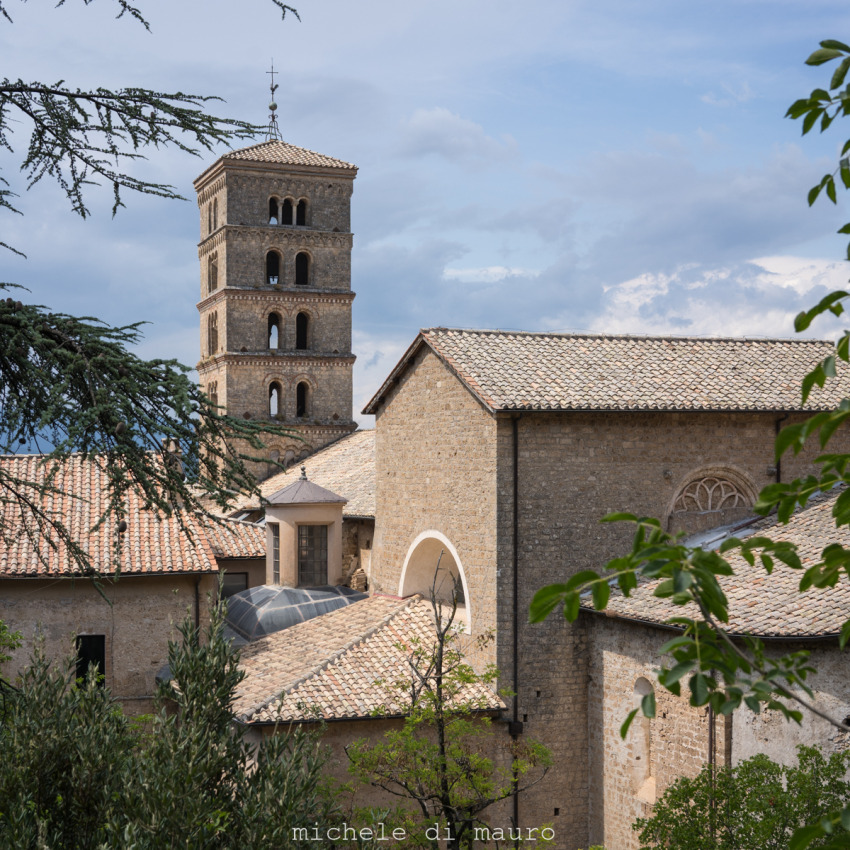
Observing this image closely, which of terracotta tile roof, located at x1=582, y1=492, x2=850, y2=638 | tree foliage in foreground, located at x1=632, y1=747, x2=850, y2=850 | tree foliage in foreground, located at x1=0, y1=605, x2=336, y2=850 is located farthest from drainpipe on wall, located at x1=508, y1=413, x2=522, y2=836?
tree foliage in foreground, located at x1=0, y1=605, x2=336, y2=850

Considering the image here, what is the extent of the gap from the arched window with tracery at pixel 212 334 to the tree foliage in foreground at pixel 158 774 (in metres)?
31.5

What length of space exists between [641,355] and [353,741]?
27.6 ft

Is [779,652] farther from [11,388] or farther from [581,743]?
[11,388]

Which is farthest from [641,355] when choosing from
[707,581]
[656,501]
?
[707,581]

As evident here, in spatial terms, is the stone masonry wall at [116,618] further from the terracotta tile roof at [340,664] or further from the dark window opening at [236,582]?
the dark window opening at [236,582]

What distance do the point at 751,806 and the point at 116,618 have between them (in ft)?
42.1

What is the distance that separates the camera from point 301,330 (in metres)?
37.4

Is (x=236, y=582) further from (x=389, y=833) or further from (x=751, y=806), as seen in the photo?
(x=751, y=806)

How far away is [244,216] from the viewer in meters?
36.0

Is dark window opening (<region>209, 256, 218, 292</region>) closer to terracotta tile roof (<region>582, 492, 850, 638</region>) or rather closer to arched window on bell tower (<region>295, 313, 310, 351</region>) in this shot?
arched window on bell tower (<region>295, 313, 310, 351</region>)

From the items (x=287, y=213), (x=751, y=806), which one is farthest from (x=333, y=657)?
(x=287, y=213)

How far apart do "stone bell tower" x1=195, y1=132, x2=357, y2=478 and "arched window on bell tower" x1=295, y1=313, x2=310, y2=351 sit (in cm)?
4

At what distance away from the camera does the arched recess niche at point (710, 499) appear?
16.4 m

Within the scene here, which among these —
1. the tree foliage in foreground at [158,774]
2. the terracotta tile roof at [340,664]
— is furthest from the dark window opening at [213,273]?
the tree foliage in foreground at [158,774]
